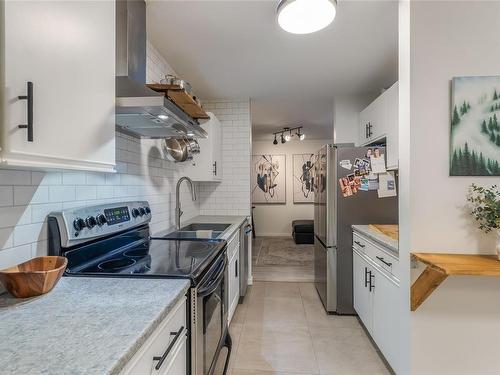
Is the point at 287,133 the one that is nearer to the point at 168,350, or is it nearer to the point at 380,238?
the point at 380,238

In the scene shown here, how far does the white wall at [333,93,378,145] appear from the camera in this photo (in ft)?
11.3

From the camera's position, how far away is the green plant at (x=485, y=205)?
1344mm

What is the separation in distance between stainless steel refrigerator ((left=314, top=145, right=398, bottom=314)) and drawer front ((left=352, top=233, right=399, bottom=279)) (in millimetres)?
163

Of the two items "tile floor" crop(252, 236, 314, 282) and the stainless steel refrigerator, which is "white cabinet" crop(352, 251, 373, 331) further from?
"tile floor" crop(252, 236, 314, 282)

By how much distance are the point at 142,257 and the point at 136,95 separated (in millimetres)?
838

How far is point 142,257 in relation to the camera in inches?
57.5

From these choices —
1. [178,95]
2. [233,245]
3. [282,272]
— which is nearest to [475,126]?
[178,95]

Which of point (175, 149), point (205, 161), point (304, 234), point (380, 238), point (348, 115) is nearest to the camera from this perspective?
point (380, 238)

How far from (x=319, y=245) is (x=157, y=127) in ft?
7.41

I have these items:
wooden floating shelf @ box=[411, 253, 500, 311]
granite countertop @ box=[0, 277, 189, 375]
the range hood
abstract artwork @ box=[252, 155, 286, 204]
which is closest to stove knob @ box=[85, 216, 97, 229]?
granite countertop @ box=[0, 277, 189, 375]

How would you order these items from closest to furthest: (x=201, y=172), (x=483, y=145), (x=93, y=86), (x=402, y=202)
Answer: (x=93, y=86) → (x=483, y=145) → (x=402, y=202) → (x=201, y=172)

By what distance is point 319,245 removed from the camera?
3.14 meters

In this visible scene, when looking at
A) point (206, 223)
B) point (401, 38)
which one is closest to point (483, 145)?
point (401, 38)

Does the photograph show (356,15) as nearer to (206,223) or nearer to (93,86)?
(93,86)
